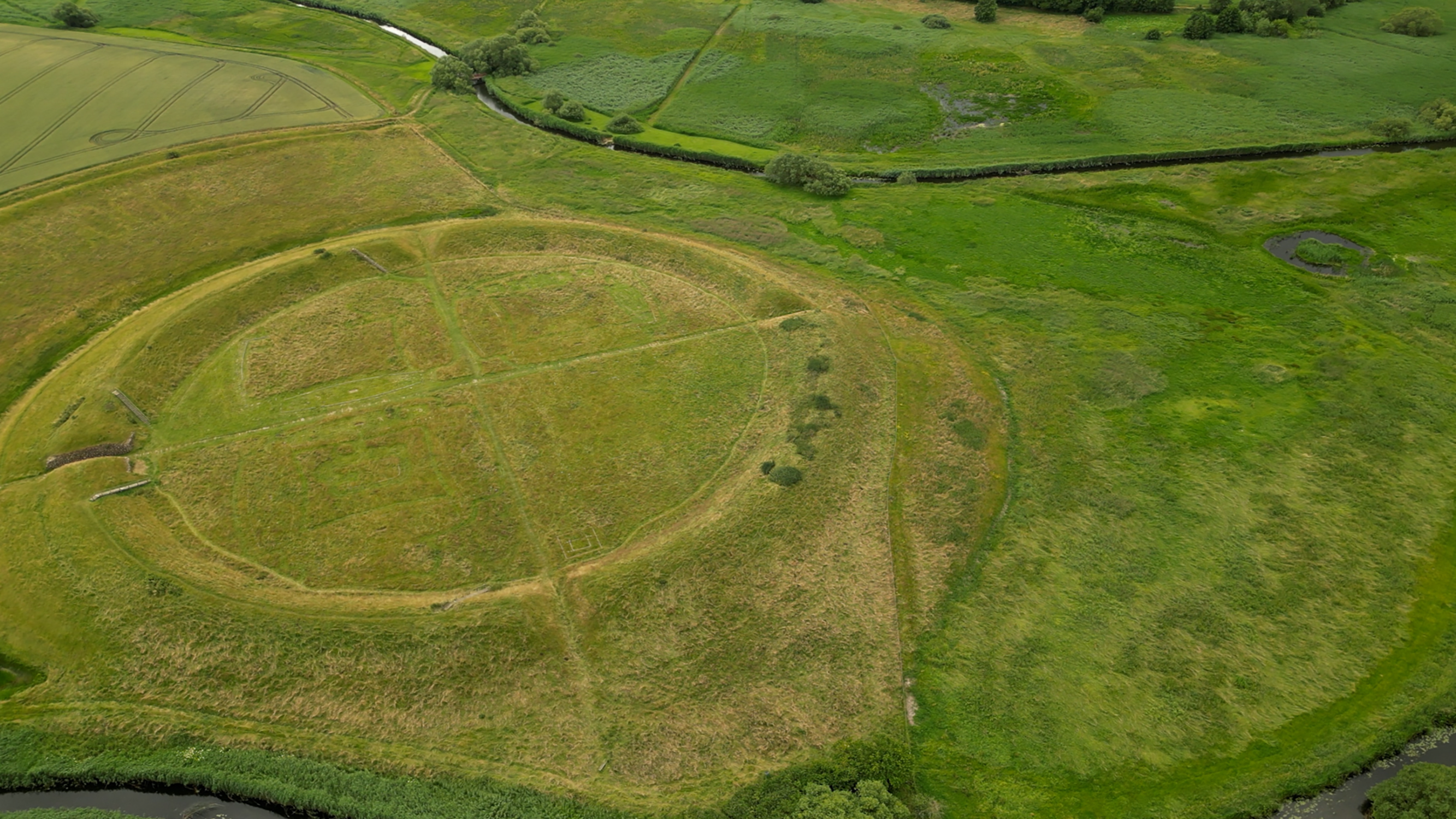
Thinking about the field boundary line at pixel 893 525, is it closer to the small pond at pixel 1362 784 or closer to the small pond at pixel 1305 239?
the small pond at pixel 1362 784

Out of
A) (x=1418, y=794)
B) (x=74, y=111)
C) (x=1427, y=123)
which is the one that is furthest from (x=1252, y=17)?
(x=74, y=111)

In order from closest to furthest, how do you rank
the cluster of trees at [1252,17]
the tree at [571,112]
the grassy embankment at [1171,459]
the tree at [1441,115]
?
the grassy embankment at [1171,459]
the tree at [1441,115]
the tree at [571,112]
the cluster of trees at [1252,17]

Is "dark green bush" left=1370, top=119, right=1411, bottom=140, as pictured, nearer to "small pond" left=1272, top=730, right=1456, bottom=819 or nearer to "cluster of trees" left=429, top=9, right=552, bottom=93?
"small pond" left=1272, top=730, right=1456, bottom=819

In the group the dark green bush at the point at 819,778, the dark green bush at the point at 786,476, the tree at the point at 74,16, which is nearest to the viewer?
the dark green bush at the point at 819,778

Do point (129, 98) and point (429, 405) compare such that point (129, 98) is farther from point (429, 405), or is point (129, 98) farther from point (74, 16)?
point (429, 405)

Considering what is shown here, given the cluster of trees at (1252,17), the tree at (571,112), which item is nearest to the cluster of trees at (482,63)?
the tree at (571,112)

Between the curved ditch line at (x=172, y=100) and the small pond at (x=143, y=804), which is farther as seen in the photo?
the curved ditch line at (x=172, y=100)
